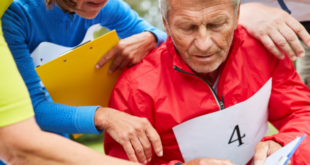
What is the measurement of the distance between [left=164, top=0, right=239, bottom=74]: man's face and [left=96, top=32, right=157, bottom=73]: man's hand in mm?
171

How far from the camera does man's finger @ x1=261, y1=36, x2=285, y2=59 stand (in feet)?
3.83

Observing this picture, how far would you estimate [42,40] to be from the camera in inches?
48.8

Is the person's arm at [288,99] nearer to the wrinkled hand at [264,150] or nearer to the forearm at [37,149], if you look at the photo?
the wrinkled hand at [264,150]

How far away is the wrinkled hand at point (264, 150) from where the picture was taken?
3.40 ft

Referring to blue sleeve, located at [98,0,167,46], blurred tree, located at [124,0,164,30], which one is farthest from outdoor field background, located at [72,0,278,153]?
blue sleeve, located at [98,0,167,46]

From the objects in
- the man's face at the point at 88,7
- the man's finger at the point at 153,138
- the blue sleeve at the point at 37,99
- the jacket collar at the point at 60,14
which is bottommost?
the man's finger at the point at 153,138

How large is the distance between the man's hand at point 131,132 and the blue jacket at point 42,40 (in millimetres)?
52

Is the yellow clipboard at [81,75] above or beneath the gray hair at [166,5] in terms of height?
beneath

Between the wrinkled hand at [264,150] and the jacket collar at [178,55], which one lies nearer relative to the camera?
the wrinkled hand at [264,150]

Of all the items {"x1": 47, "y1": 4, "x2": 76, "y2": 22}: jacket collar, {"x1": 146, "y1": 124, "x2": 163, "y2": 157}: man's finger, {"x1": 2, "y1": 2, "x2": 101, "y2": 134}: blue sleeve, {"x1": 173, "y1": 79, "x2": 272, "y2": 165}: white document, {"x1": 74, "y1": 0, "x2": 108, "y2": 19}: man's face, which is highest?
{"x1": 74, "y1": 0, "x2": 108, "y2": 19}: man's face

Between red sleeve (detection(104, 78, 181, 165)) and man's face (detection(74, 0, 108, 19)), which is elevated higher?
man's face (detection(74, 0, 108, 19))

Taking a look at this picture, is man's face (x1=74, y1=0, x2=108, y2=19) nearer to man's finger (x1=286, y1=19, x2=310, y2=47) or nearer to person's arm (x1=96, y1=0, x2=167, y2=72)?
person's arm (x1=96, y1=0, x2=167, y2=72)

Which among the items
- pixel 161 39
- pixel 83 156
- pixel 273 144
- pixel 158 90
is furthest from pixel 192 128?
pixel 83 156

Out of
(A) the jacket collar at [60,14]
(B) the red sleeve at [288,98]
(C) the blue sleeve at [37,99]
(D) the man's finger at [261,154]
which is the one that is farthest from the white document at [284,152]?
(A) the jacket collar at [60,14]
